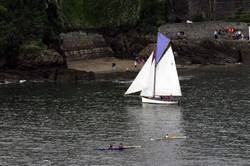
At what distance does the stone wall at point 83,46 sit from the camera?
139712mm

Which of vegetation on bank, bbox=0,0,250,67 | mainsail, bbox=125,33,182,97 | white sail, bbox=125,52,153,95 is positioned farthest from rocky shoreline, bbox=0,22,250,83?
mainsail, bbox=125,33,182,97

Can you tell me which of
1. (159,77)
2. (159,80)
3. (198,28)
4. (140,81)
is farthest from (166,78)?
(198,28)

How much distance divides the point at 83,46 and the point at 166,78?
36542 millimetres

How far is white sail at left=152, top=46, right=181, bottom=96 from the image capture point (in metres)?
107

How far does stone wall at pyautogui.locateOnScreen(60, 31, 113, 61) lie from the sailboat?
32207 millimetres

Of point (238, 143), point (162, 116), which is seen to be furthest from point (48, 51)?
point (238, 143)

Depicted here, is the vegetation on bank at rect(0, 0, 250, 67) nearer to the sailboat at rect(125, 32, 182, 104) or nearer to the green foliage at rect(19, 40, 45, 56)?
the green foliage at rect(19, 40, 45, 56)

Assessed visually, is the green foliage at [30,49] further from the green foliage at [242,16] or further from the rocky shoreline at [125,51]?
the green foliage at [242,16]

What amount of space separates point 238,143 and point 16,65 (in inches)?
2221

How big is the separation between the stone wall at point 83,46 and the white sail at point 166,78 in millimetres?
32636

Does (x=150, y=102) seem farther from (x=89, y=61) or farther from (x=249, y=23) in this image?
(x=249, y=23)

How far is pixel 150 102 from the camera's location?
10631cm

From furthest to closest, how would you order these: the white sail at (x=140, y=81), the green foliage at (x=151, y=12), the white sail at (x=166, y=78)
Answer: the green foliage at (x=151, y=12) → the white sail at (x=140, y=81) → the white sail at (x=166, y=78)

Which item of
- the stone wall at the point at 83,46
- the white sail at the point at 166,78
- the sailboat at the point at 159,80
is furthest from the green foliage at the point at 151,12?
the white sail at the point at 166,78
